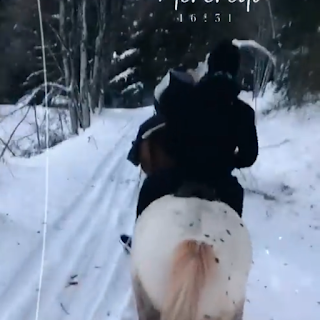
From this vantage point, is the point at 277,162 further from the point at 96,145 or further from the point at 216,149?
the point at 96,145

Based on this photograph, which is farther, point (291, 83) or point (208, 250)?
point (291, 83)

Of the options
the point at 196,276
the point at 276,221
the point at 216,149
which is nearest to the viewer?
the point at 196,276

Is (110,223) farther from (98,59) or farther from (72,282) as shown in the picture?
(98,59)

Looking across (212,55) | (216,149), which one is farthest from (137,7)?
(216,149)

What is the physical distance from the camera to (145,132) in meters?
0.74

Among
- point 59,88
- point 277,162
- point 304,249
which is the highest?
point 59,88

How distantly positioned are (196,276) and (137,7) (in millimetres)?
433

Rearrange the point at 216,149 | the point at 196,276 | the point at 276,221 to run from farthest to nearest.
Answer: the point at 276,221 → the point at 216,149 → the point at 196,276

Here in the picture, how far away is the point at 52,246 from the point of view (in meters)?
0.78

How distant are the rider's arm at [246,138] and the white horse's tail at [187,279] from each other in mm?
217

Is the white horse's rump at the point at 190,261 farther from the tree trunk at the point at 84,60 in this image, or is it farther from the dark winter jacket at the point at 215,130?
the tree trunk at the point at 84,60

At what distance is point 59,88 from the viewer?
78cm

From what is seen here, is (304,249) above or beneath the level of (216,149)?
beneath

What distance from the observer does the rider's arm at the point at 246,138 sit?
73 cm
